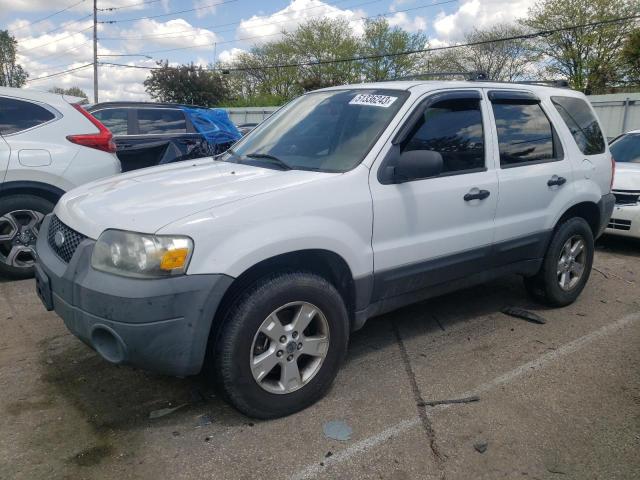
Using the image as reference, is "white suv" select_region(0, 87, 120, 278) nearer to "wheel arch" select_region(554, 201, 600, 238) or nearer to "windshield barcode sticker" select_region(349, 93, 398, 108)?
"windshield barcode sticker" select_region(349, 93, 398, 108)

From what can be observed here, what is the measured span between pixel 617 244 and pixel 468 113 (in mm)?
4829

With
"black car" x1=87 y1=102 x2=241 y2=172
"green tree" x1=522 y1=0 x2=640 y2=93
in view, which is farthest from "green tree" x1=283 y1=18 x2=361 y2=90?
"black car" x1=87 y1=102 x2=241 y2=172

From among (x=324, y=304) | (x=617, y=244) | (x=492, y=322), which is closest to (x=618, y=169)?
(x=617, y=244)

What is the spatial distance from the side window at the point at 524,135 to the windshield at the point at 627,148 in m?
4.10

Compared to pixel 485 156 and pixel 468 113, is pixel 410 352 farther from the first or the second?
pixel 468 113

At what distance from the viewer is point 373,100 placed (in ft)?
12.1

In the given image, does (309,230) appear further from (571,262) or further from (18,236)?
(18,236)

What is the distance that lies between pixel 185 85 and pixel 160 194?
43.2 metres

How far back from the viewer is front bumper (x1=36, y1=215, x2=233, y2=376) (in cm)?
256

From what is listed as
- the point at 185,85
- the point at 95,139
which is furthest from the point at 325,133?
the point at 185,85

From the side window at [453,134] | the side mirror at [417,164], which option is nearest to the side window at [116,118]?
the side window at [453,134]

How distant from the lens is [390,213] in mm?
3303

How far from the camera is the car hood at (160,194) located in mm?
2742

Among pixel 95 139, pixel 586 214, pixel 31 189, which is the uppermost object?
pixel 95 139
